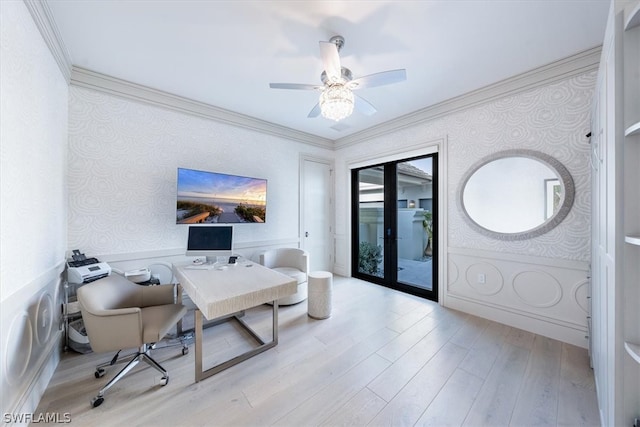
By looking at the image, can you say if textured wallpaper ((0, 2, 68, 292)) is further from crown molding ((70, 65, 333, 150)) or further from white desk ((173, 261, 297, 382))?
white desk ((173, 261, 297, 382))

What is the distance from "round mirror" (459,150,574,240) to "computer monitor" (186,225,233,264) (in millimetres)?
2933

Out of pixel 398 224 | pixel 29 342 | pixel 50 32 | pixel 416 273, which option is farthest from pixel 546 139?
pixel 29 342

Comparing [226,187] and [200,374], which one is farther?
[226,187]

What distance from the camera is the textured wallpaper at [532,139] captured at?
7.16 ft

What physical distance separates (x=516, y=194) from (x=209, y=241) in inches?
140

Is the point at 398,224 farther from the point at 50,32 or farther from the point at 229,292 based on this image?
the point at 50,32

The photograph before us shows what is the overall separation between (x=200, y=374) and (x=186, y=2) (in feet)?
8.98

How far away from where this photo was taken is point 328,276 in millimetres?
2850

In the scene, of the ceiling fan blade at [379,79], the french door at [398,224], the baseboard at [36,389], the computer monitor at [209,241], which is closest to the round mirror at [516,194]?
the french door at [398,224]

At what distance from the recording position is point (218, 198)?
3.09 metres

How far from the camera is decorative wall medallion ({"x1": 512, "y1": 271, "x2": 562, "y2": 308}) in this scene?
234 centimetres

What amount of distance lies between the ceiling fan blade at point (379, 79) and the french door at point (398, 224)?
72.5 inches

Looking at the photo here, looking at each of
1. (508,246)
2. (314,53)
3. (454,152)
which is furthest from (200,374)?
(454,152)

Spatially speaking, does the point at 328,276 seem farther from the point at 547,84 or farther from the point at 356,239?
the point at 547,84
